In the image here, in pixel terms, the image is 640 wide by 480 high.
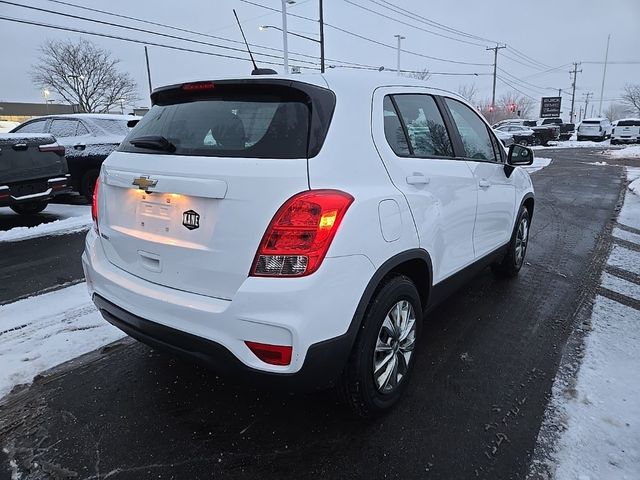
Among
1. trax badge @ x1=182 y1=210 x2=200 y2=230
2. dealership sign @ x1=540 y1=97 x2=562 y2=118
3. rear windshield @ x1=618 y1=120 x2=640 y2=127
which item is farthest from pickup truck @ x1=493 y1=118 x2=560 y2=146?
trax badge @ x1=182 y1=210 x2=200 y2=230

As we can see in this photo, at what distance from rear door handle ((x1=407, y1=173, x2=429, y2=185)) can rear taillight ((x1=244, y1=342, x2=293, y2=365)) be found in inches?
45.5

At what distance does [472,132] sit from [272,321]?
8.33ft

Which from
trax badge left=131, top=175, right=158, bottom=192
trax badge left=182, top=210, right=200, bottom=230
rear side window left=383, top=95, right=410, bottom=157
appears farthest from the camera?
rear side window left=383, top=95, right=410, bottom=157

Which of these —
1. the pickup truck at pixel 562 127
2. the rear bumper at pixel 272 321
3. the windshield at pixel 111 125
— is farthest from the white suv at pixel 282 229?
the pickup truck at pixel 562 127

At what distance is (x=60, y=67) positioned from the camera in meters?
47.8

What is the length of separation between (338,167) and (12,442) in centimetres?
216

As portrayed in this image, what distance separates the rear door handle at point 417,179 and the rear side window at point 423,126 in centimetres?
16

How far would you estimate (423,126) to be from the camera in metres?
2.91

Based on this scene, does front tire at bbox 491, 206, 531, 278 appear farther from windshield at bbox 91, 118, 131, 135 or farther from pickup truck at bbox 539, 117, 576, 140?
pickup truck at bbox 539, 117, 576, 140

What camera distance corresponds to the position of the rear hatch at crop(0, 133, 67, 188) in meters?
6.76

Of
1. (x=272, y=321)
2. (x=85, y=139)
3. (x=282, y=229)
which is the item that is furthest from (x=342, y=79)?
(x=85, y=139)

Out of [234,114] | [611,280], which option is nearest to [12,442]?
[234,114]

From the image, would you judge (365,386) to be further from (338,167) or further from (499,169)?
(499,169)

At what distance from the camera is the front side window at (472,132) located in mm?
3400
